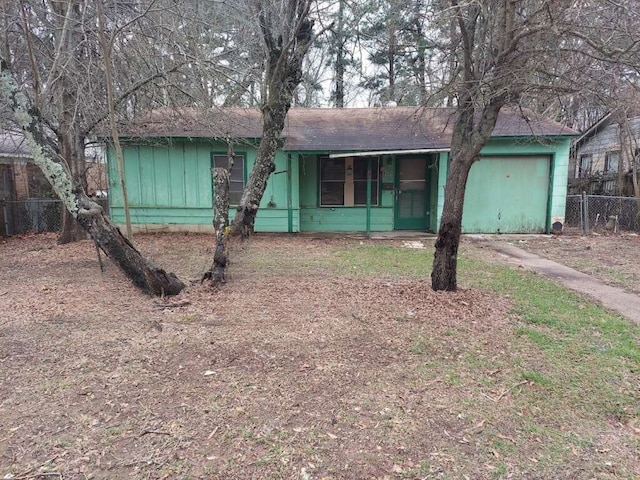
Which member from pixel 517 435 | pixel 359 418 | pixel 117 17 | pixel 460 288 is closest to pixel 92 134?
pixel 117 17

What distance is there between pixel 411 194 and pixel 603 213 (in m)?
6.11

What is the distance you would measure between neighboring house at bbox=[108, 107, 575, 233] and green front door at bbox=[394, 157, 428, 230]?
31 mm

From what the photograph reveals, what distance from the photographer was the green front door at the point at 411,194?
12008 millimetres

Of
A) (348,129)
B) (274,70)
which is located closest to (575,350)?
(274,70)

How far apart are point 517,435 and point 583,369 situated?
1272mm

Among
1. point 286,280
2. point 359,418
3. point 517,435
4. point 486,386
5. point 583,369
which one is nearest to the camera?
point 517,435

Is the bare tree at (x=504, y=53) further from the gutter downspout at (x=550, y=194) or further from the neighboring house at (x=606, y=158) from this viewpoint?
the neighboring house at (x=606, y=158)

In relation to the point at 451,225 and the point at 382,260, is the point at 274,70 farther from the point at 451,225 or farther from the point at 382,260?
the point at 451,225

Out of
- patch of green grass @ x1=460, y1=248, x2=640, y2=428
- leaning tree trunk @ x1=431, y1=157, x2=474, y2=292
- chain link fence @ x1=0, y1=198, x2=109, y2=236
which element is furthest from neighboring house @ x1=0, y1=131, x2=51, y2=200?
patch of green grass @ x1=460, y1=248, x2=640, y2=428

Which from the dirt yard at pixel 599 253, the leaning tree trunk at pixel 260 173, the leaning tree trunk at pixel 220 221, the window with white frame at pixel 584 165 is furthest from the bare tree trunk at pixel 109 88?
the window with white frame at pixel 584 165

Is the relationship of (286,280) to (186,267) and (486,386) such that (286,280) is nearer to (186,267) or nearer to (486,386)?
(186,267)

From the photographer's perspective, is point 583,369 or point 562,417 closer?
point 562,417

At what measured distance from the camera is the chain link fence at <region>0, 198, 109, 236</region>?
11195 millimetres

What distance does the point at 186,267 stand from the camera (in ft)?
23.1
